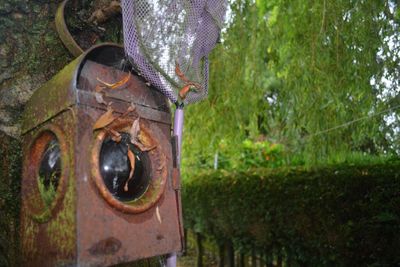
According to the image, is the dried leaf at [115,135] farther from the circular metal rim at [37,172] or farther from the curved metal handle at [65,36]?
the curved metal handle at [65,36]

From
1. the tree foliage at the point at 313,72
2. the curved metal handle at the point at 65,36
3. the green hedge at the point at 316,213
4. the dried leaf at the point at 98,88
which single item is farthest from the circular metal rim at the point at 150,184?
the green hedge at the point at 316,213

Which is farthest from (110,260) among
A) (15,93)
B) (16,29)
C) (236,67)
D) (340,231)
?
(340,231)

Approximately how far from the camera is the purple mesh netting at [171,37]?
1.10m

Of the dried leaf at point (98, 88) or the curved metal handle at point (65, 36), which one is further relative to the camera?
the curved metal handle at point (65, 36)

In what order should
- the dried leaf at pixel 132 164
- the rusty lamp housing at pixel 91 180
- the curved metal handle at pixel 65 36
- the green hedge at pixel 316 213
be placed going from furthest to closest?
the green hedge at pixel 316 213
the curved metal handle at pixel 65 36
the dried leaf at pixel 132 164
the rusty lamp housing at pixel 91 180

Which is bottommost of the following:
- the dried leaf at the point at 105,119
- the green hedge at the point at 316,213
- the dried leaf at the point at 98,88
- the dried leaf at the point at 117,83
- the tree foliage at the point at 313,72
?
the green hedge at the point at 316,213

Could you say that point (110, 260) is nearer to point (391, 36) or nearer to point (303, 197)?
point (391, 36)

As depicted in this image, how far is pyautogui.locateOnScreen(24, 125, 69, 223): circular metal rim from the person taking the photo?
3.06 ft

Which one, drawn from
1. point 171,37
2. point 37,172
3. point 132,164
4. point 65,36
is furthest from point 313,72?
point 37,172

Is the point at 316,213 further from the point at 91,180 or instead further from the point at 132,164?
the point at 91,180

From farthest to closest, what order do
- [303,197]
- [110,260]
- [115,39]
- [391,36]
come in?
[303,197]
[391,36]
[115,39]
[110,260]

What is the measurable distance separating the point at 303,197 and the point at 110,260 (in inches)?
150

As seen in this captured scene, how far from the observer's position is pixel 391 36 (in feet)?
9.41

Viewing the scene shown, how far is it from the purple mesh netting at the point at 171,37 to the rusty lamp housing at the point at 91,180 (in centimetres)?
7
